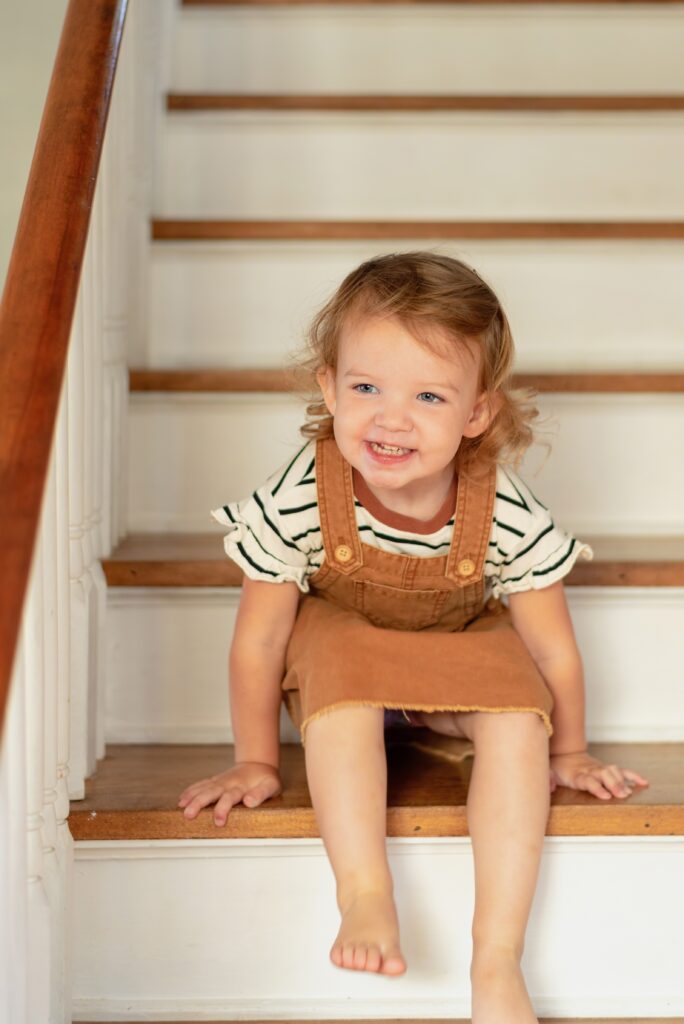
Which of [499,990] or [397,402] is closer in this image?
[499,990]

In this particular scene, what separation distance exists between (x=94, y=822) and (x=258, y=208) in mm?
1226

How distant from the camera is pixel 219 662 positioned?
5.06 ft

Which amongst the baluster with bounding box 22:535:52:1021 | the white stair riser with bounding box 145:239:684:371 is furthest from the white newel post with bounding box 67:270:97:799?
the white stair riser with bounding box 145:239:684:371

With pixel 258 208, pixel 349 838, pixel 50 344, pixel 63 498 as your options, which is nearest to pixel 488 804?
pixel 349 838

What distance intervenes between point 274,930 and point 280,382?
0.76 metres

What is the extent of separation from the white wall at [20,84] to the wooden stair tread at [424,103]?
1.30ft

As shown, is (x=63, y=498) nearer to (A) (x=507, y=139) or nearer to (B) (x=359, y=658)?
(B) (x=359, y=658)

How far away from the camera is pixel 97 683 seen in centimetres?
143

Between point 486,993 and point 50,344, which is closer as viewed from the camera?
point 50,344

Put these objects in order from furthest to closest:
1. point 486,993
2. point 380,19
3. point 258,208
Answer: point 380,19, point 258,208, point 486,993

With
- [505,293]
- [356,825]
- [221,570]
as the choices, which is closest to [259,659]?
[221,570]

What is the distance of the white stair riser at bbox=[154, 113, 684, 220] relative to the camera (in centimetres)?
215

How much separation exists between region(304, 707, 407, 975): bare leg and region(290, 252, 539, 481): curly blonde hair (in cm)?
36

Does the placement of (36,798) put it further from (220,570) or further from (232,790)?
(220,570)
